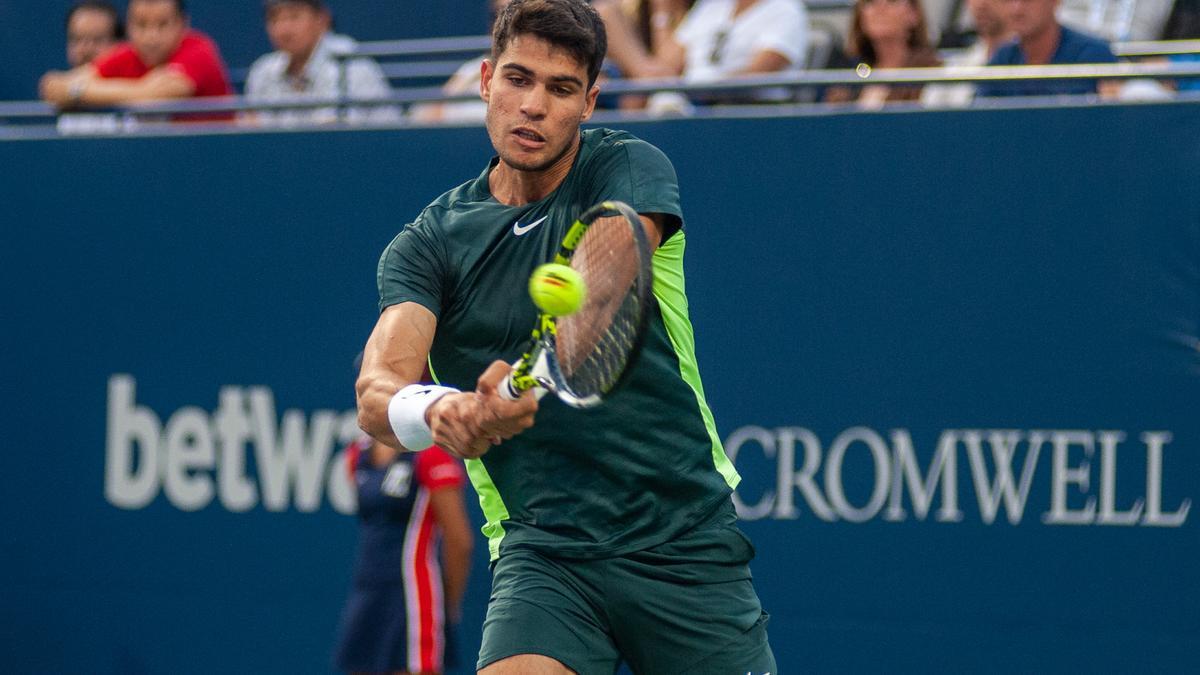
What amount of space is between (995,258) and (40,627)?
14.7 feet

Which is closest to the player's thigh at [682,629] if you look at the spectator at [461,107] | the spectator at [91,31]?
the spectator at [461,107]

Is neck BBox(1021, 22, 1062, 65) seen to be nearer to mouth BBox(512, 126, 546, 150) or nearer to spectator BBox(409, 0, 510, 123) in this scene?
spectator BBox(409, 0, 510, 123)

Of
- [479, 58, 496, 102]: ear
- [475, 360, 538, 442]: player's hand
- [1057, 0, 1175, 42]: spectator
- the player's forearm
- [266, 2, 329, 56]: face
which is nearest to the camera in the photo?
[475, 360, 538, 442]: player's hand

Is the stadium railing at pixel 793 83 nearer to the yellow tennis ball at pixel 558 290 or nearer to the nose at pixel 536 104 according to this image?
the nose at pixel 536 104

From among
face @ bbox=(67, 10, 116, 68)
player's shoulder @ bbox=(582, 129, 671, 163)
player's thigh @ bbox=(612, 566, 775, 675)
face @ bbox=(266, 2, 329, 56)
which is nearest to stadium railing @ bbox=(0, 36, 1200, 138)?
face @ bbox=(266, 2, 329, 56)

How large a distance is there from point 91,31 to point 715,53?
142 inches

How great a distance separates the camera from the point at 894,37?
671 cm

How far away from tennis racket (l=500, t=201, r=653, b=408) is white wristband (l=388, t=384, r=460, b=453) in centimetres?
19

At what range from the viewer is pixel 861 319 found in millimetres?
6180

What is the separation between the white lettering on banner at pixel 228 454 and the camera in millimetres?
6895

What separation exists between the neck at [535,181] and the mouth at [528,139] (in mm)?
98

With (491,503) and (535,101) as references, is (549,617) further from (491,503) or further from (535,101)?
(535,101)

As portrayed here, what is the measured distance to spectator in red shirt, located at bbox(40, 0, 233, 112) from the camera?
294 inches

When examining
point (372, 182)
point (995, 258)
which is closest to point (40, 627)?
point (372, 182)
